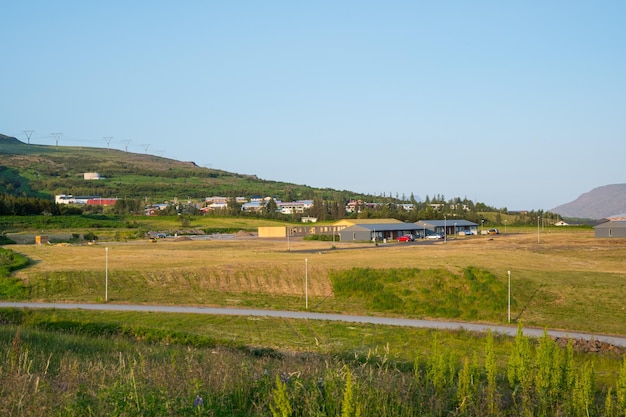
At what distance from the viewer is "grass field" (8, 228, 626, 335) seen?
41.3 meters

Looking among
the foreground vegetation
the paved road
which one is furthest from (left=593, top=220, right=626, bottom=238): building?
the foreground vegetation

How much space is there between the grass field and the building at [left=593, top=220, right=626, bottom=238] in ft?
112

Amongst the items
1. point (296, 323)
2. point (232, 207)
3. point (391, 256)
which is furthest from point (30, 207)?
point (296, 323)

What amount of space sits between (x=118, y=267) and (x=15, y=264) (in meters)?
8.78

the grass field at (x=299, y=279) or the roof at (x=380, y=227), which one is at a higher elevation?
the roof at (x=380, y=227)

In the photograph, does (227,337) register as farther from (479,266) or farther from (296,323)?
(479,266)

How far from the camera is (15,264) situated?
2126 inches

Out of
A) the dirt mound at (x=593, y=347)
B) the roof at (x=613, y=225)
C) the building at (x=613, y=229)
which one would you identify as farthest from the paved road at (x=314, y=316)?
the roof at (x=613, y=225)

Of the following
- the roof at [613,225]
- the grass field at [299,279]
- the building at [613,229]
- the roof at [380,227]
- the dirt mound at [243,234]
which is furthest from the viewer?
the dirt mound at [243,234]

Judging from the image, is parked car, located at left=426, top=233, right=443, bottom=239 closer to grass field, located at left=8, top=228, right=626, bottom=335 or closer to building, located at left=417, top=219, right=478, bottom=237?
building, located at left=417, top=219, right=478, bottom=237

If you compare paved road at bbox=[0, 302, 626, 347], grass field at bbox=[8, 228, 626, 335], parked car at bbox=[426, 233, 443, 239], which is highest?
parked car at bbox=[426, 233, 443, 239]

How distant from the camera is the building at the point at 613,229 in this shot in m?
97.5

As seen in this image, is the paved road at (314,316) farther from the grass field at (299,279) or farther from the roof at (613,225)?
the roof at (613,225)

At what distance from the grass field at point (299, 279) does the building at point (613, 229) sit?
33996 mm
